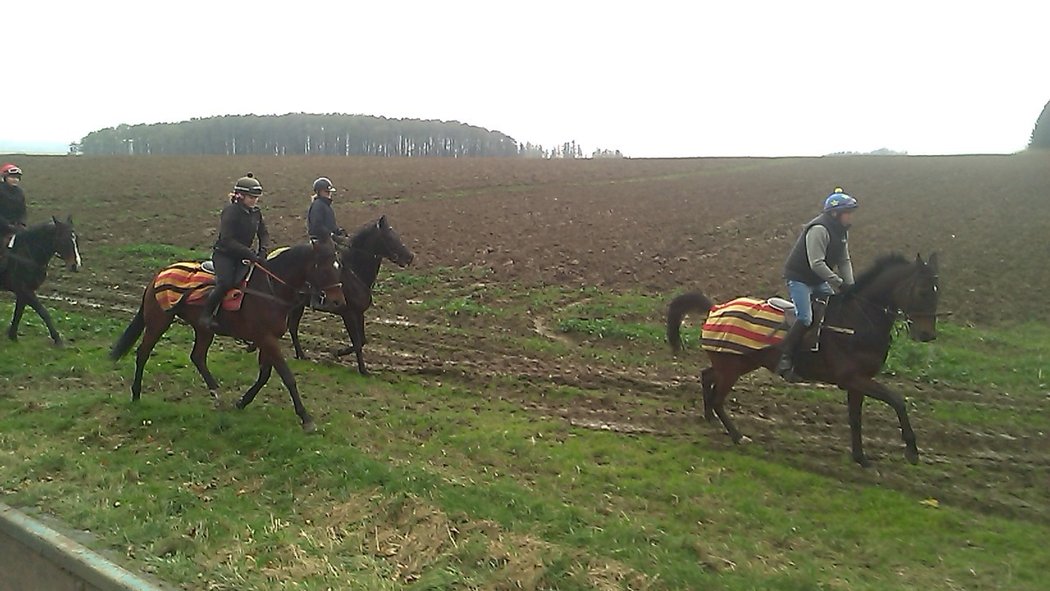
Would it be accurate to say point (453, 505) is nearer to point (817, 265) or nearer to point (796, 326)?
point (796, 326)

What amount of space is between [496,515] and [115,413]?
17.9 feet

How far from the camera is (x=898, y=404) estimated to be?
743 cm

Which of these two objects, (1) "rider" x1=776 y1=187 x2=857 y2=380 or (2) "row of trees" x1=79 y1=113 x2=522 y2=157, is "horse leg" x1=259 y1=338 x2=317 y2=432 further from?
(2) "row of trees" x1=79 y1=113 x2=522 y2=157

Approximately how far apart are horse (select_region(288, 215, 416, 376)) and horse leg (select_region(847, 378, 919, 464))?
678 centimetres

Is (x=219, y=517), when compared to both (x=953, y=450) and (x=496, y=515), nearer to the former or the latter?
(x=496, y=515)

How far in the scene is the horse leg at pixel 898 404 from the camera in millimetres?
7445

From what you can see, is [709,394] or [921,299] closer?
[921,299]

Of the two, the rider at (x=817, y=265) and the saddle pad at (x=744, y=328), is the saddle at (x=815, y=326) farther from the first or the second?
the saddle pad at (x=744, y=328)

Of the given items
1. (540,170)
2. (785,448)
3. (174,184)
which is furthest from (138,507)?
(540,170)

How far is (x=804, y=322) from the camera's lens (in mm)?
7926

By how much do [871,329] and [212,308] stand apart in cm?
774

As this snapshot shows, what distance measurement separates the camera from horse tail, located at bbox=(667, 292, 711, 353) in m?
9.32

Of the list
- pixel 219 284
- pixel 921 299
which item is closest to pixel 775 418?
pixel 921 299

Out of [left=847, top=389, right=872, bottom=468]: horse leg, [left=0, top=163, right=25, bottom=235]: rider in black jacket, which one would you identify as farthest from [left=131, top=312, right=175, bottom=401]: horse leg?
[left=847, top=389, right=872, bottom=468]: horse leg
